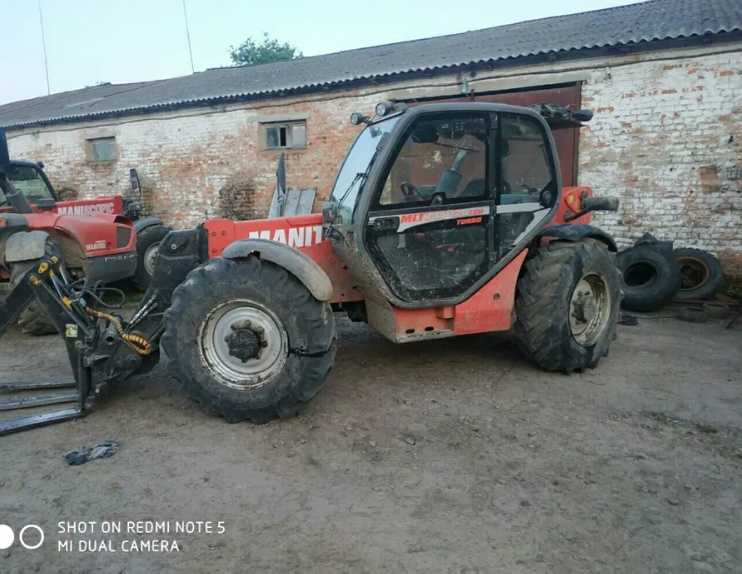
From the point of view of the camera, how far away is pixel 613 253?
479 cm

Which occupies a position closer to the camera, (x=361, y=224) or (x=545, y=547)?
(x=545, y=547)

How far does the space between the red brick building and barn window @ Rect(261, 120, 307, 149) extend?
3cm

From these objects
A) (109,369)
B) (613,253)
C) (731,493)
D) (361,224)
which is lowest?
(731,493)

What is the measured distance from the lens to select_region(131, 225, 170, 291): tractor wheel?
329 inches

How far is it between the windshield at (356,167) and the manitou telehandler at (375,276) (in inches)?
0.7

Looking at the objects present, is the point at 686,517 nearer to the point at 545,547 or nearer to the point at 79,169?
the point at 545,547

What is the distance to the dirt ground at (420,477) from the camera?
7.84 feet

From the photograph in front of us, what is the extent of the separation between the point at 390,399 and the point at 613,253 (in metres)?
2.38

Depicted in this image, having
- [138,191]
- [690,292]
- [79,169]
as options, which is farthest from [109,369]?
[79,169]

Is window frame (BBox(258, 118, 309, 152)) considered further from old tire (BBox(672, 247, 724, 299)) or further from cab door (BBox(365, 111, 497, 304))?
cab door (BBox(365, 111, 497, 304))

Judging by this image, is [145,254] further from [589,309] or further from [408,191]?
[589,309]

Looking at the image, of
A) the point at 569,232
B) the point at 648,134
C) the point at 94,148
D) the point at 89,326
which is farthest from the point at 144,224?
the point at 648,134

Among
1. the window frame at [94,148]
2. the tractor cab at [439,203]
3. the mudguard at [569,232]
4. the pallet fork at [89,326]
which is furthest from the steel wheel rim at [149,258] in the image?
the window frame at [94,148]

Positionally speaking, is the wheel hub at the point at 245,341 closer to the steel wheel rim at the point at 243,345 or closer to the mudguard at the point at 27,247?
the steel wheel rim at the point at 243,345
